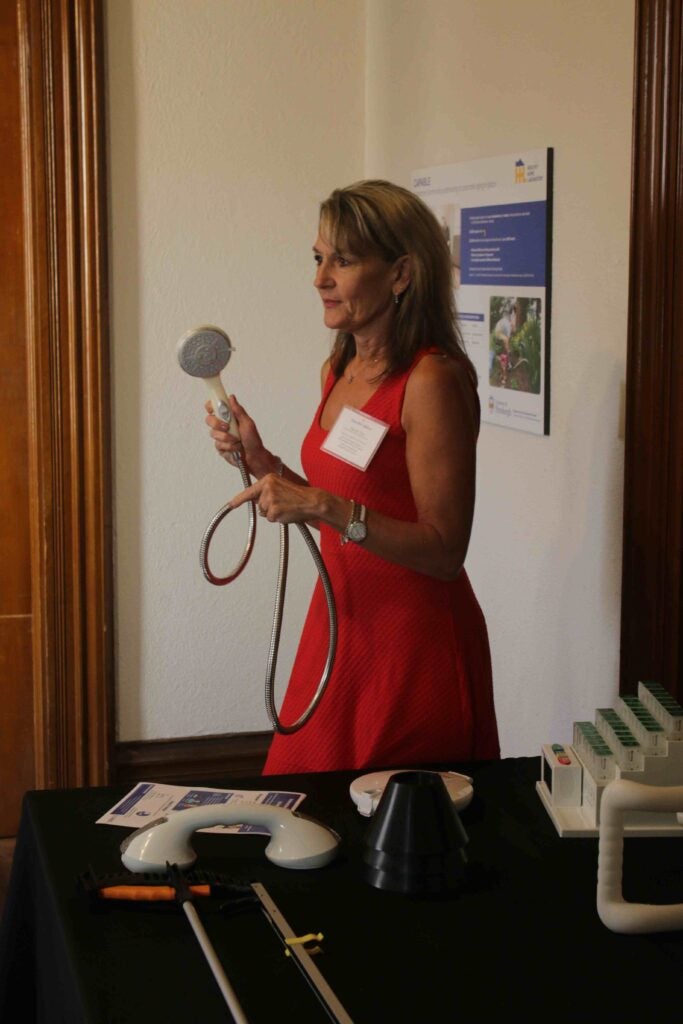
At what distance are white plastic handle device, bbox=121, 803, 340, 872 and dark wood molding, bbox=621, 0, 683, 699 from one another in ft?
3.23

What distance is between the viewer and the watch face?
187 centimetres

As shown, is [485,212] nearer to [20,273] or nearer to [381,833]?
[20,273]

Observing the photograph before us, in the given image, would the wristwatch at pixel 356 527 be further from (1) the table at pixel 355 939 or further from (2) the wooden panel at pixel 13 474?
(2) the wooden panel at pixel 13 474

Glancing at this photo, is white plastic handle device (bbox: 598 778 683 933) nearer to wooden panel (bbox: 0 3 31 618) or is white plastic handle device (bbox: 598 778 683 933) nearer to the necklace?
the necklace

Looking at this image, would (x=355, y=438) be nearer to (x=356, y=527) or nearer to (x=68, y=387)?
(x=356, y=527)

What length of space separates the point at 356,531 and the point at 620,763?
0.53m

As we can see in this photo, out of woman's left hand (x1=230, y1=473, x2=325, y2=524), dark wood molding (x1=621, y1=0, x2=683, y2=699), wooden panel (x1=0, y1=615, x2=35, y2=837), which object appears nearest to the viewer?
woman's left hand (x1=230, y1=473, x2=325, y2=524)

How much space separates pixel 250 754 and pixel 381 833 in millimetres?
2240

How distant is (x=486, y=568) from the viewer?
3.02 m

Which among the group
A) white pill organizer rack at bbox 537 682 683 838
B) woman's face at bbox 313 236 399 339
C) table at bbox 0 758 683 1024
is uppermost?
woman's face at bbox 313 236 399 339

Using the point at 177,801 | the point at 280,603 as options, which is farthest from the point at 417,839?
the point at 280,603

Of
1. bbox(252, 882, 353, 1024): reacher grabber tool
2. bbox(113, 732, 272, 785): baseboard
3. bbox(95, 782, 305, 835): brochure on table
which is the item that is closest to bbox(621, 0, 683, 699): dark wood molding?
bbox(95, 782, 305, 835): brochure on table

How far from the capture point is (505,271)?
2768 millimetres

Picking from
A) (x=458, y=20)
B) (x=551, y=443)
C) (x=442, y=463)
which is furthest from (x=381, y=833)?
(x=458, y=20)
